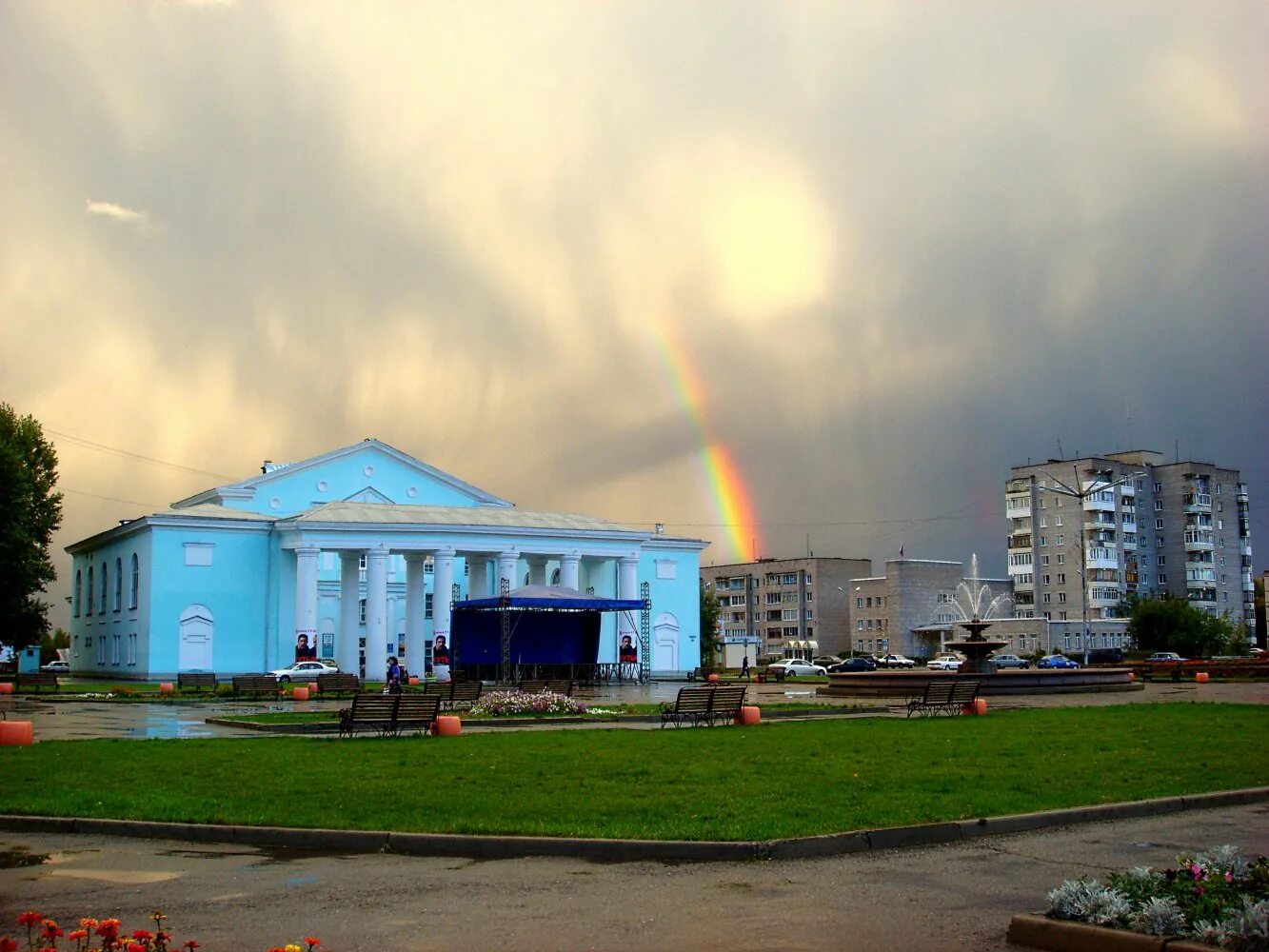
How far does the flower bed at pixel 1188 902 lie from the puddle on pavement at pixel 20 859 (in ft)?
26.9

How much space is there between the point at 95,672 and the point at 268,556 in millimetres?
14371

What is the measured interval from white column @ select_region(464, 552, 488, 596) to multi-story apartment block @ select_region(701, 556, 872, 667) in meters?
64.7

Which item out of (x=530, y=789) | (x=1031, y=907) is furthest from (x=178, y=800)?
(x=1031, y=907)

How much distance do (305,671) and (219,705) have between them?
23.4 meters

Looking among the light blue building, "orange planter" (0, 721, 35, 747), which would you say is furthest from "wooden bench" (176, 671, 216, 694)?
"orange planter" (0, 721, 35, 747)

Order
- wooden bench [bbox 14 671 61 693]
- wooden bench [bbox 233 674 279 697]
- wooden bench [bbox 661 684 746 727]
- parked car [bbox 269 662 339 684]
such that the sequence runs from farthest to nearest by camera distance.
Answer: parked car [bbox 269 662 339 684] < wooden bench [bbox 14 671 61 693] < wooden bench [bbox 233 674 279 697] < wooden bench [bbox 661 684 746 727]

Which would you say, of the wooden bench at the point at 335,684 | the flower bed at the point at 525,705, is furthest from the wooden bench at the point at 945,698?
the wooden bench at the point at 335,684

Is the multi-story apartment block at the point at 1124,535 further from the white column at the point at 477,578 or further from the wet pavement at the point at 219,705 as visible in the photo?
the wet pavement at the point at 219,705

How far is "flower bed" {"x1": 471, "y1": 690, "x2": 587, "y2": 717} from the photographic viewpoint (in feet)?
96.8

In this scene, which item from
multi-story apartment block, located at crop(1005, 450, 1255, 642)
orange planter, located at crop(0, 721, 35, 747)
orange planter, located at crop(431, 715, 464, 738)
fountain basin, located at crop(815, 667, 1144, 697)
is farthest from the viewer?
multi-story apartment block, located at crop(1005, 450, 1255, 642)

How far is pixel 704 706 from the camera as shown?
84.3 feet

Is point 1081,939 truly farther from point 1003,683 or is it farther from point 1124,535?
point 1124,535

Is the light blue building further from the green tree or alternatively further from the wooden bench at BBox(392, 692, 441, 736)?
the wooden bench at BBox(392, 692, 441, 736)

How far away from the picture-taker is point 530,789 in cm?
1441
